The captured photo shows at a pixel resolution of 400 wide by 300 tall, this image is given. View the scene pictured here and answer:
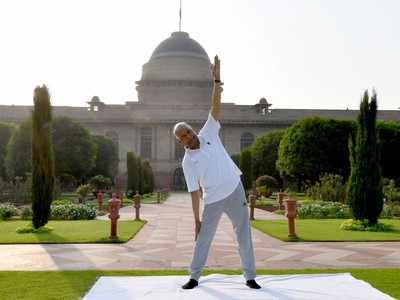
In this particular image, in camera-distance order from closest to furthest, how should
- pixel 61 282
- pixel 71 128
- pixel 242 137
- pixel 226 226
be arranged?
pixel 61 282 → pixel 226 226 → pixel 71 128 → pixel 242 137

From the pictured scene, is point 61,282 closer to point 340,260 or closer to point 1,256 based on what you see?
point 1,256

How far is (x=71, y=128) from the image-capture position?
5028 cm

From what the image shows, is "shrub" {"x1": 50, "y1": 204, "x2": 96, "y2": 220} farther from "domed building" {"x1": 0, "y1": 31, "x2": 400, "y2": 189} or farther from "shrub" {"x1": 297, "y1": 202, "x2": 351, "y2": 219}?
"domed building" {"x1": 0, "y1": 31, "x2": 400, "y2": 189}

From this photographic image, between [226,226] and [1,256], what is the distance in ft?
25.0

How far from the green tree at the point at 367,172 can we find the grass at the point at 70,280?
7.10 m

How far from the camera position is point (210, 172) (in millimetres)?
6367

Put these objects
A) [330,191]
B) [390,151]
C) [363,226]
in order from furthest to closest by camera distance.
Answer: [390,151] < [330,191] < [363,226]

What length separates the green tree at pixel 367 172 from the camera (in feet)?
50.0

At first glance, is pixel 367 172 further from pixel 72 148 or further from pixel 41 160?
pixel 72 148

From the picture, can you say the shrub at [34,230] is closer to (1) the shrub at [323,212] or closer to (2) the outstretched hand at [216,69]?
(2) the outstretched hand at [216,69]

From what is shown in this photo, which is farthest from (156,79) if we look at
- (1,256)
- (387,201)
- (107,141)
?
(1,256)

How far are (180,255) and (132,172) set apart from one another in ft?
94.3

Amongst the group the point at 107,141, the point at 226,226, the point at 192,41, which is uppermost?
the point at 192,41

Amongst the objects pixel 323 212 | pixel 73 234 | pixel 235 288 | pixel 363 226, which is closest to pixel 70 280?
pixel 235 288
